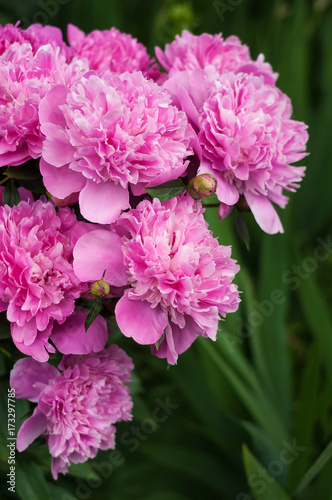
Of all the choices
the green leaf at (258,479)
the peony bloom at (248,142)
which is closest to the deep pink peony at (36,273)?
the peony bloom at (248,142)

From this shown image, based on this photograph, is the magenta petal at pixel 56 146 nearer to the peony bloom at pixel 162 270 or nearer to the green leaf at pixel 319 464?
the peony bloom at pixel 162 270

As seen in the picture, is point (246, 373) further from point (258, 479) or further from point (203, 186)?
point (203, 186)

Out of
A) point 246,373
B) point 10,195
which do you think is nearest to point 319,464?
point 246,373

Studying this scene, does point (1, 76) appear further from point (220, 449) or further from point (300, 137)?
point (220, 449)

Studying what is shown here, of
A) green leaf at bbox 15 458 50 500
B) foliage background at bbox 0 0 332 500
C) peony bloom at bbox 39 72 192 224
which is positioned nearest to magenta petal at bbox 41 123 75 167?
peony bloom at bbox 39 72 192 224

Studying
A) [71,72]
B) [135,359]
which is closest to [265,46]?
[135,359]

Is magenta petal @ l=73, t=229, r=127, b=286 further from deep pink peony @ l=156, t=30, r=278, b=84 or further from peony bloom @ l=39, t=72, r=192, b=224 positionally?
deep pink peony @ l=156, t=30, r=278, b=84

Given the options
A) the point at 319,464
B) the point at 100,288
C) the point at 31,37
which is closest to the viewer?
the point at 100,288
